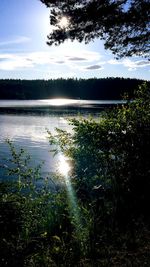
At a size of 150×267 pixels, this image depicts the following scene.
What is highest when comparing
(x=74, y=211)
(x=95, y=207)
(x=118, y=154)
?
(x=118, y=154)

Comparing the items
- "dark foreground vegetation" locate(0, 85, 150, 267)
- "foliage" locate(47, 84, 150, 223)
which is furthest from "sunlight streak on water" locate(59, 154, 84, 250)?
"foliage" locate(47, 84, 150, 223)

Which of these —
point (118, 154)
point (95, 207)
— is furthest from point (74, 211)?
point (118, 154)

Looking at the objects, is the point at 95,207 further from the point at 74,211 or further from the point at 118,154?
the point at 118,154

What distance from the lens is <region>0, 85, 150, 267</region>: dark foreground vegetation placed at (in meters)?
8.24

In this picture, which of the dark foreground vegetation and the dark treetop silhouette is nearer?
the dark foreground vegetation

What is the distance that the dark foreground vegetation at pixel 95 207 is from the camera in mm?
8243

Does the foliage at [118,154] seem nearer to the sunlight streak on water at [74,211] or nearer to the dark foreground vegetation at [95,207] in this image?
the dark foreground vegetation at [95,207]

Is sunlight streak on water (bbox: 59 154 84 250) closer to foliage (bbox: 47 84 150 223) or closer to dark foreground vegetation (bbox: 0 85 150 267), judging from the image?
dark foreground vegetation (bbox: 0 85 150 267)

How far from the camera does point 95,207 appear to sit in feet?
39.7

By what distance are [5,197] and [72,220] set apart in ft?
6.07

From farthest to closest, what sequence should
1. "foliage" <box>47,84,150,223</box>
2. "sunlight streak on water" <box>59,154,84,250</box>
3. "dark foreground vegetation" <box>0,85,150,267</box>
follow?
"foliage" <box>47,84,150,223</box>, "sunlight streak on water" <box>59,154,84,250</box>, "dark foreground vegetation" <box>0,85,150,267</box>

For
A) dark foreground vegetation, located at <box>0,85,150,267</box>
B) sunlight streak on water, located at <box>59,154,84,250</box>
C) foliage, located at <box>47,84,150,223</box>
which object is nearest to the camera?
dark foreground vegetation, located at <box>0,85,150,267</box>

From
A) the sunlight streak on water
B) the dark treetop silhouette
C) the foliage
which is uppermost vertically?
the dark treetop silhouette

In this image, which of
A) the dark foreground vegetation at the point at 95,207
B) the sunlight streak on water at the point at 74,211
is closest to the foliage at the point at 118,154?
the dark foreground vegetation at the point at 95,207
